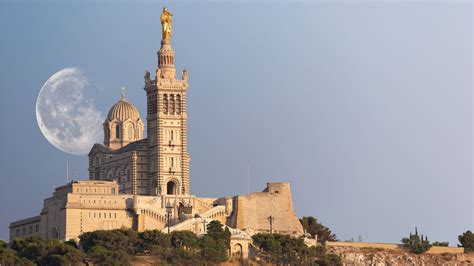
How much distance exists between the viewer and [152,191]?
7042 inches

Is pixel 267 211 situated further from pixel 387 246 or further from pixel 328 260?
pixel 387 246

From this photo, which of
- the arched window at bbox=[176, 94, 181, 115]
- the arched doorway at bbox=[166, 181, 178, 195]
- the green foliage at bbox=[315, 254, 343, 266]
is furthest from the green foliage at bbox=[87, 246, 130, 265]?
the arched window at bbox=[176, 94, 181, 115]

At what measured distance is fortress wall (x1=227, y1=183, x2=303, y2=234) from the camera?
17838cm

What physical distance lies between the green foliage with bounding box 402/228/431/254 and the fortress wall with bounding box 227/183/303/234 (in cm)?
1124

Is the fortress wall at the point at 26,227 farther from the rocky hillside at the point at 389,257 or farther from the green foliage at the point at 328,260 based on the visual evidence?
the rocky hillside at the point at 389,257

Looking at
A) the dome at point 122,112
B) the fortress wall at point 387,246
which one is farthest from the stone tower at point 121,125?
the fortress wall at point 387,246

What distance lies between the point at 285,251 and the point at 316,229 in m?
13.4

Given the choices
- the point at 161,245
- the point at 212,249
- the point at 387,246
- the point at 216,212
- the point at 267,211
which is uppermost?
the point at 267,211

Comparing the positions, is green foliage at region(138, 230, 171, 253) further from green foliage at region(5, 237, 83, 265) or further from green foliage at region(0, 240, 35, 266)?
green foliage at region(0, 240, 35, 266)

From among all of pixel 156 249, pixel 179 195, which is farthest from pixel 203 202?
pixel 156 249

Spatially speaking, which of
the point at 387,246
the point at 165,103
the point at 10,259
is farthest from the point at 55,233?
the point at 387,246

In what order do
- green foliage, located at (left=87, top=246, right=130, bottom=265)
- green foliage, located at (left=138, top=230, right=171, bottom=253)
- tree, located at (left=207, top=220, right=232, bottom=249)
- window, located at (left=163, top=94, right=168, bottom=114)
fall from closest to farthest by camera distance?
1. green foliage, located at (left=87, top=246, right=130, bottom=265)
2. green foliage, located at (left=138, top=230, right=171, bottom=253)
3. tree, located at (left=207, top=220, right=232, bottom=249)
4. window, located at (left=163, top=94, right=168, bottom=114)

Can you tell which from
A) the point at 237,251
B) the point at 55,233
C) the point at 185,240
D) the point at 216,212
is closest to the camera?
the point at 185,240

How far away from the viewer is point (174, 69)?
183m
